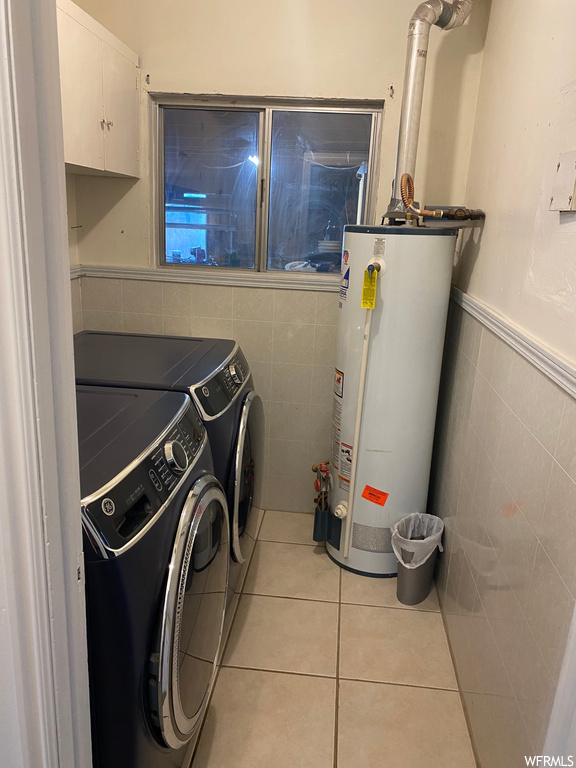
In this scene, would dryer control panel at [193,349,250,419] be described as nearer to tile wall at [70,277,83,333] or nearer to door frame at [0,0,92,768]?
tile wall at [70,277,83,333]

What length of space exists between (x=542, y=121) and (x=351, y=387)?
43.5 inches

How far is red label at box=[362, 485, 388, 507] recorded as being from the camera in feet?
7.50

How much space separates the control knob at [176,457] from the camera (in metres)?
1.28

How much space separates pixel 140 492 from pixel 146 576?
6.1 inches

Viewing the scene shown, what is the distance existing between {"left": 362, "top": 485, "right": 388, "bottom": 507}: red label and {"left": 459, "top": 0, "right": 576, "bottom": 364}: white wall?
832 millimetres

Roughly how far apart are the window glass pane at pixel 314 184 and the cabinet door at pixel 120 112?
23.0 inches

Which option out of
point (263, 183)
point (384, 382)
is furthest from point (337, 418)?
point (263, 183)

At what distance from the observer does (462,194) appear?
2.40 m

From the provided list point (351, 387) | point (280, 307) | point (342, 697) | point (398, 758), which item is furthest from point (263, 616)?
point (280, 307)

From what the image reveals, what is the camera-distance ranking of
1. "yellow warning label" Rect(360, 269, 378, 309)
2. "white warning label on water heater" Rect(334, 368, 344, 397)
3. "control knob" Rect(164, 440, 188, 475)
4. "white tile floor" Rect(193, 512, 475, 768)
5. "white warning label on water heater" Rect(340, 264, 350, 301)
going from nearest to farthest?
1. "control knob" Rect(164, 440, 188, 475)
2. "white tile floor" Rect(193, 512, 475, 768)
3. "yellow warning label" Rect(360, 269, 378, 309)
4. "white warning label on water heater" Rect(340, 264, 350, 301)
5. "white warning label on water heater" Rect(334, 368, 344, 397)

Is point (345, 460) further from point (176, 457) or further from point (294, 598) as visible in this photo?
point (176, 457)

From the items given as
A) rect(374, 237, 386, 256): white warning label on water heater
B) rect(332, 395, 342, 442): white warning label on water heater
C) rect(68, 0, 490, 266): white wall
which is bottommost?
rect(332, 395, 342, 442): white warning label on water heater

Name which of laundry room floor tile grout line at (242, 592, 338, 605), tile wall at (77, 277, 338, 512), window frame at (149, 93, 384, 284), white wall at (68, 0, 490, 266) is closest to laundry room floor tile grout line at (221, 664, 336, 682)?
laundry room floor tile grout line at (242, 592, 338, 605)

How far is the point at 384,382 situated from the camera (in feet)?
7.15
